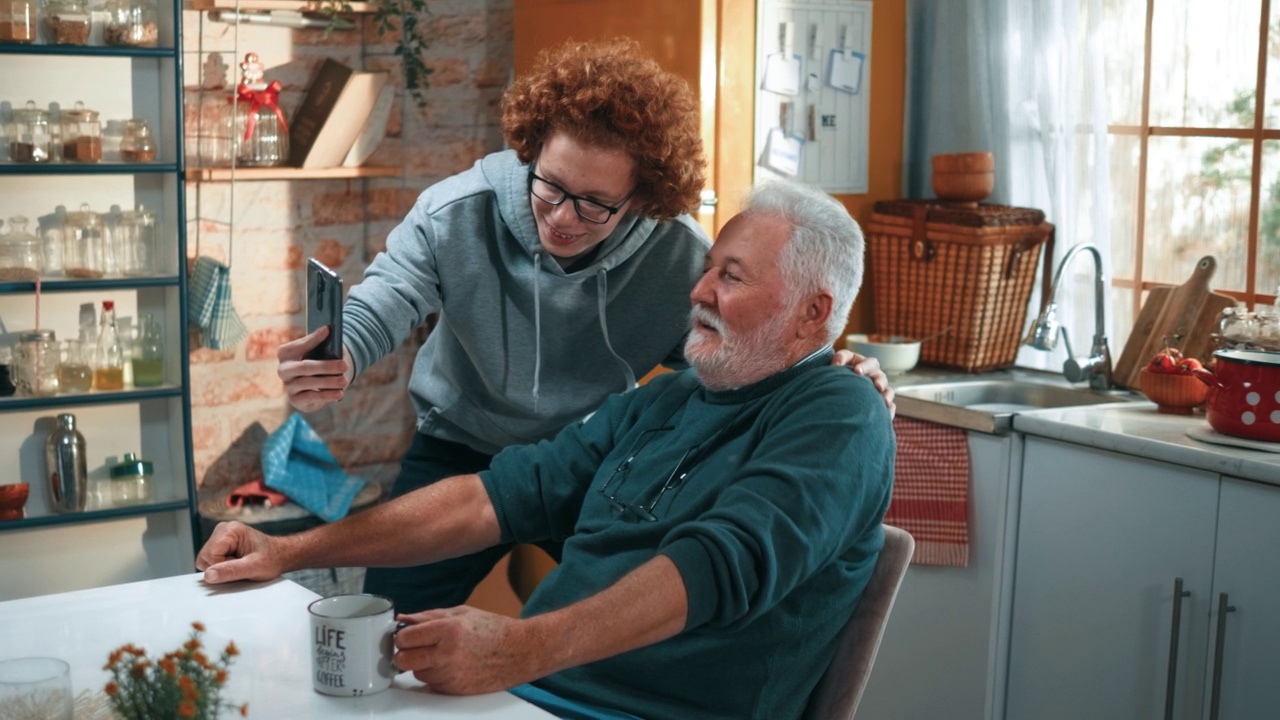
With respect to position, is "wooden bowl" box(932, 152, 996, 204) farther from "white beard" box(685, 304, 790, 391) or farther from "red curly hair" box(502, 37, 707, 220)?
"white beard" box(685, 304, 790, 391)

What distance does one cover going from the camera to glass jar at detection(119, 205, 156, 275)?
325 cm

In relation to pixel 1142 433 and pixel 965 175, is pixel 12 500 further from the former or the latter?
pixel 1142 433

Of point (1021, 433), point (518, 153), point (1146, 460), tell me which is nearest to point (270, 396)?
point (518, 153)

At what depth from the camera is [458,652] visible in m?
1.29

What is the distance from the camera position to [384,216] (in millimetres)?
3650

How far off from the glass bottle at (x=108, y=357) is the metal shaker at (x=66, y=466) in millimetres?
121

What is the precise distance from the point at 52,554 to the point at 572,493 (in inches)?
81.1

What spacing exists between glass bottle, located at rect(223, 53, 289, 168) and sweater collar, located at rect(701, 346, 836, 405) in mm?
1939

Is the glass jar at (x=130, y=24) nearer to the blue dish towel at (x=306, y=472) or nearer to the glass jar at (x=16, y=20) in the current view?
the glass jar at (x=16, y=20)

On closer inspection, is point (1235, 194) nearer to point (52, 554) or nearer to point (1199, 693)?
point (1199, 693)

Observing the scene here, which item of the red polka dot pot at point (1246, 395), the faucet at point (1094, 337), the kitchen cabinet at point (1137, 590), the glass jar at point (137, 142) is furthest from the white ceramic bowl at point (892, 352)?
the glass jar at point (137, 142)

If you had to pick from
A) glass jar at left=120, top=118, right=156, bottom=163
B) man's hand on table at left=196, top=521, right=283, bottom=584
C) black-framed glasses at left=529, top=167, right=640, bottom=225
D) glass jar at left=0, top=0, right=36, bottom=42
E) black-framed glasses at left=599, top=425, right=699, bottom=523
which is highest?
glass jar at left=0, top=0, right=36, bottom=42

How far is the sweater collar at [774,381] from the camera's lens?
68.8 inches

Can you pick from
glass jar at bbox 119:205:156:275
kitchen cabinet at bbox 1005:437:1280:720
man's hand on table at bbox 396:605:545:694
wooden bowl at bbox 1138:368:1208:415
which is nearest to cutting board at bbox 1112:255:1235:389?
wooden bowl at bbox 1138:368:1208:415
